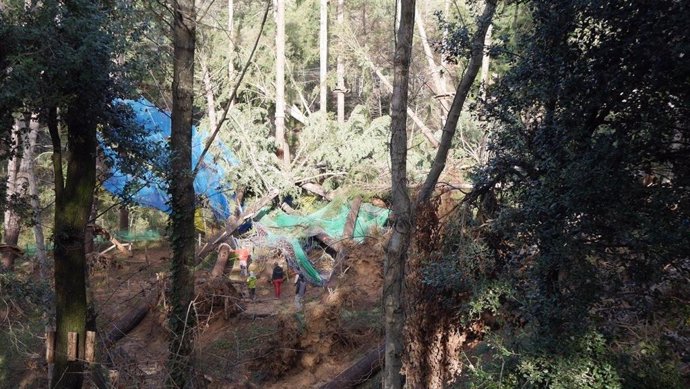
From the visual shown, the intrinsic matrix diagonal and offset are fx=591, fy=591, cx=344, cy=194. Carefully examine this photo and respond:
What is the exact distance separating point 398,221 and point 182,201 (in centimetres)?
278

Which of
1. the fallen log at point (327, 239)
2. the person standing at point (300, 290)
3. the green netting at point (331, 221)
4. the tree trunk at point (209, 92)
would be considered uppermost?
the tree trunk at point (209, 92)

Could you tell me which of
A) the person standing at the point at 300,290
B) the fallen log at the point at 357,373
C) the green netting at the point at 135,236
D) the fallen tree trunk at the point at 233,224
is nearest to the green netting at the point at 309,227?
the person standing at the point at 300,290

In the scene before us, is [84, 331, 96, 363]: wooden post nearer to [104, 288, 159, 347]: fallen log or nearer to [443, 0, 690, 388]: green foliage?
[443, 0, 690, 388]: green foliage

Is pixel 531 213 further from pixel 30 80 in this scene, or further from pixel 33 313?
pixel 33 313

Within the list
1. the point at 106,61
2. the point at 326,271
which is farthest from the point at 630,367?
the point at 326,271

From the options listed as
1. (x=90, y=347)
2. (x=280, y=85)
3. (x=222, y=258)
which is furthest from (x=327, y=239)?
(x=90, y=347)

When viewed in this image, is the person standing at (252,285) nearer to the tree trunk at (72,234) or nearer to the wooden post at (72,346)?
the tree trunk at (72,234)

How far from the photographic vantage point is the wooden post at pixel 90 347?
25.8ft

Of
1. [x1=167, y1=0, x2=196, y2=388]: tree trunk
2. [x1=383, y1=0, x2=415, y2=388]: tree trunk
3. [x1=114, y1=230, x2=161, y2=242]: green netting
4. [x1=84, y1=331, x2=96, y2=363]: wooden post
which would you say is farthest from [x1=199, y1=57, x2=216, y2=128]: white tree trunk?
[x1=383, y1=0, x2=415, y2=388]: tree trunk

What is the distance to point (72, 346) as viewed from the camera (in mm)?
7750

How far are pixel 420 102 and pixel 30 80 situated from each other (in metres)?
19.8

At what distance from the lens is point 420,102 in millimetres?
25156

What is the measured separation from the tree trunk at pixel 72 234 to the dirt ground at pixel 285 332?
0.85 metres

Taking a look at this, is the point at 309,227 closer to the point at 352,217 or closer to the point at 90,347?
the point at 352,217
